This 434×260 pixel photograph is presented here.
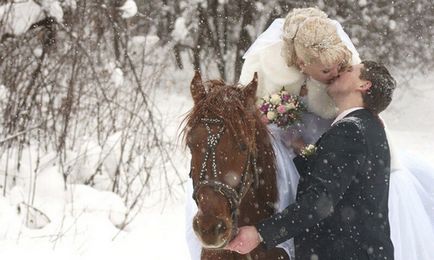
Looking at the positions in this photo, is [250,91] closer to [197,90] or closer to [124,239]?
[197,90]

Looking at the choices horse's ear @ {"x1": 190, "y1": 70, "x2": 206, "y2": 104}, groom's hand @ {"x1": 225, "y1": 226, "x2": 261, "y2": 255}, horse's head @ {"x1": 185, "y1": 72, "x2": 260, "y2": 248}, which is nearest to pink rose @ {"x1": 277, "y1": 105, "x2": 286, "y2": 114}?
horse's head @ {"x1": 185, "y1": 72, "x2": 260, "y2": 248}

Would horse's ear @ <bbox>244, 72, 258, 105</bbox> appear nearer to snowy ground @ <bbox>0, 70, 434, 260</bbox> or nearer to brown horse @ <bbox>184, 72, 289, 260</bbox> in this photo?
brown horse @ <bbox>184, 72, 289, 260</bbox>

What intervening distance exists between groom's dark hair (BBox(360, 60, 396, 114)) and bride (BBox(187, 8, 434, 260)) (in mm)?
130

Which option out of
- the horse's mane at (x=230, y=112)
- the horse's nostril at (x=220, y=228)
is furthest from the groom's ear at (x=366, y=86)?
the horse's nostril at (x=220, y=228)

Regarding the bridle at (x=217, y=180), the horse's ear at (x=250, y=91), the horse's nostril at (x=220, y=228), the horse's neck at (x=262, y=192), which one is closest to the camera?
the horse's nostril at (x=220, y=228)

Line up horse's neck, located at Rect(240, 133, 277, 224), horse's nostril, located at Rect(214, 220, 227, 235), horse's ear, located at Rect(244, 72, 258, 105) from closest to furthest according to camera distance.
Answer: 1. horse's nostril, located at Rect(214, 220, 227, 235)
2. horse's ear, located at Rect(244, 72, 258, 105)
3. horse's neck, located at Rect(240, 133, 277, 224)

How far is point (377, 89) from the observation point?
6.53 ft

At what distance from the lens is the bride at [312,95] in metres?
2.06

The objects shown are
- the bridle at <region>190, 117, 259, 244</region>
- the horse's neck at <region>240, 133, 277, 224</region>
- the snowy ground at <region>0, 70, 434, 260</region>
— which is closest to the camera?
the bridle at <region>190, 117, 259, 244</region>

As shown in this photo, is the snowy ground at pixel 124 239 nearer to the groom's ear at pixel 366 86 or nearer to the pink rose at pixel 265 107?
the pink rose at pixel 265 107

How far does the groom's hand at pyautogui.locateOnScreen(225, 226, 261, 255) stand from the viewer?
5.83ft

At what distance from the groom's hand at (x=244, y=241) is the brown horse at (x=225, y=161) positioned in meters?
0.03

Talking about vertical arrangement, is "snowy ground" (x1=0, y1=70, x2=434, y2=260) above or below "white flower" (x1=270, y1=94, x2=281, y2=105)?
below

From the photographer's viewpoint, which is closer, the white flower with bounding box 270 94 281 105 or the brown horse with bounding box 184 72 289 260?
the brown horse with bounding box 184 72 289 260
